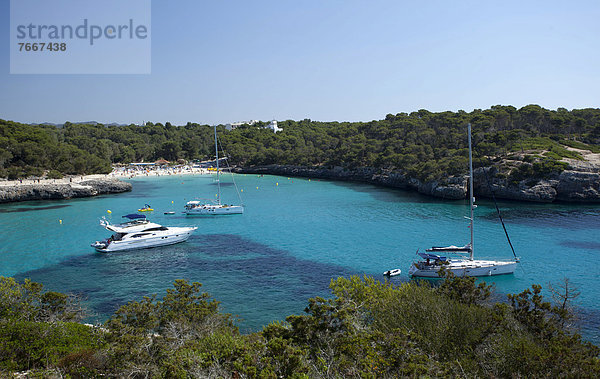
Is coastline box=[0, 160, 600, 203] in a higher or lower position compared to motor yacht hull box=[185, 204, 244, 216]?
higher

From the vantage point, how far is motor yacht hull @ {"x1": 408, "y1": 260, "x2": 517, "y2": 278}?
84.6 feet

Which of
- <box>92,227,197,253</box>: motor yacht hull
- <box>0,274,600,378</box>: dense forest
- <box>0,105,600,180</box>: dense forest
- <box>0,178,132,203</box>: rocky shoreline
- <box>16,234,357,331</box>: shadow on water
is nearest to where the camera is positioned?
<box>0,274,600,378</box>: dense forest

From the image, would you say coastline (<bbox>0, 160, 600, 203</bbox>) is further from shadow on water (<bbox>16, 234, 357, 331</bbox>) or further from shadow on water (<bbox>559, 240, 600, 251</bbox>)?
shadow on water (<bbox>16, 234, 357, 331</bbox>)

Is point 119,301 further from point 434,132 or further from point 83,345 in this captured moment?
point 434,132

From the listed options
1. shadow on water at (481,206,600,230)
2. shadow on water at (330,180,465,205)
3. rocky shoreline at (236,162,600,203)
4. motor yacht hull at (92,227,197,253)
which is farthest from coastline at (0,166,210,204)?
shadow on water at (481,206,600,230)

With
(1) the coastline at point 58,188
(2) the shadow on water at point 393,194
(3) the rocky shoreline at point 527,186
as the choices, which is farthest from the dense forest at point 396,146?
(1) the coastline at point 58,188

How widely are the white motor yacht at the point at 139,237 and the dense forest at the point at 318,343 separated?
18090 mm

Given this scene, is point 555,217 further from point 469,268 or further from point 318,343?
point 318,343

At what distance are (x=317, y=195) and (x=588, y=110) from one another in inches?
2487

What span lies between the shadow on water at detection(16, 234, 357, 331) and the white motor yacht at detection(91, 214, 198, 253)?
65 centimetres

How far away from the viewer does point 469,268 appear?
1023 inches

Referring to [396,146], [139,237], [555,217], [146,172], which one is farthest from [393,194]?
[146,172]

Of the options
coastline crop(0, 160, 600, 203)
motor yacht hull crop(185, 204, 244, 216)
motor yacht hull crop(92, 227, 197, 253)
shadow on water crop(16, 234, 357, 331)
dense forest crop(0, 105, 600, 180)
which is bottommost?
shadow on water crop(16, 234, 357, 331)

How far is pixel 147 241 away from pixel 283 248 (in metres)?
12.5
